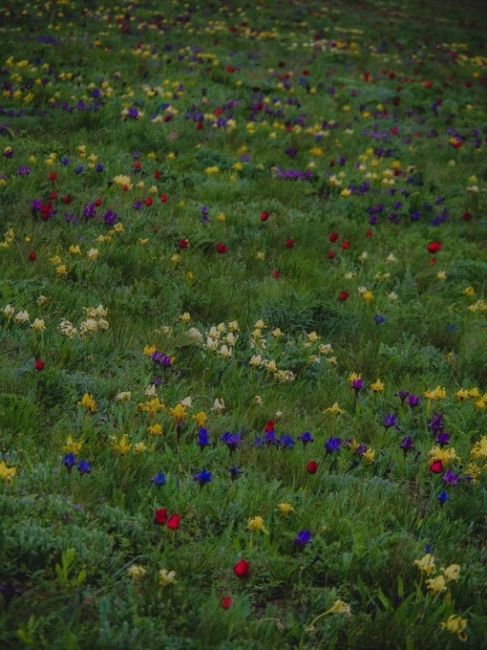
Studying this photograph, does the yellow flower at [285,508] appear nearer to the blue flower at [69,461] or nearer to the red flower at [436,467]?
the red flower at [436,467]

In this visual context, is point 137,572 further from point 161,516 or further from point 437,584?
point 437,584

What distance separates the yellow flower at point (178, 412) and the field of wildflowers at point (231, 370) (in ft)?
0.06

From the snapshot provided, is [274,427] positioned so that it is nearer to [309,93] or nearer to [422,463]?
[422,463]

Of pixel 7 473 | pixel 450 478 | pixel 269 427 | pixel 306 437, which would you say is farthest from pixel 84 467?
pixel 450 478

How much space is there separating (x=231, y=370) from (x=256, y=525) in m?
1.79

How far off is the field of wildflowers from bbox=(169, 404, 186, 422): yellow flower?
2cm

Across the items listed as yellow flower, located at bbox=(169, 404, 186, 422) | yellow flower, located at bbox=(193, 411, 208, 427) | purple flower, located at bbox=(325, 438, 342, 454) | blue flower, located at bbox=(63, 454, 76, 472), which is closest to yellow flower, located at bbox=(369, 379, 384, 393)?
purple flower, located at bbox=(325, 438, 342, 454)

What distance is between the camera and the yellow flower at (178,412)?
4184mm

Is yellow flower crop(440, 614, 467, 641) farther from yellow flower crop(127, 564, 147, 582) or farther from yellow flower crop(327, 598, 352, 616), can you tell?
yellow flower crop(127, 564, 147, 582)

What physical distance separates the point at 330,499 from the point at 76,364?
205 centimetres

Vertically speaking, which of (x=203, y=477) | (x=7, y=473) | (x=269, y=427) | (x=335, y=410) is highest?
(x=7, y=473)

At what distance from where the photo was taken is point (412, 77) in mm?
16812

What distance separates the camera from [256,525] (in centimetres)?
346

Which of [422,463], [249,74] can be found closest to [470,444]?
[422,463]
